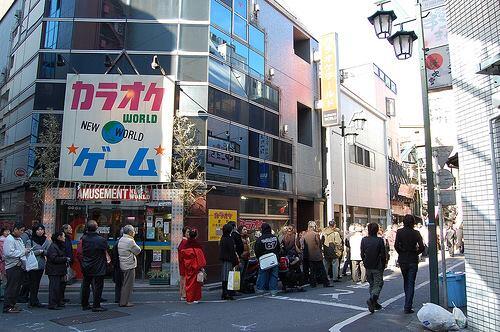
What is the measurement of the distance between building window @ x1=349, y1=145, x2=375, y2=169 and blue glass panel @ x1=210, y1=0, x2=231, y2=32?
1358 centimetres

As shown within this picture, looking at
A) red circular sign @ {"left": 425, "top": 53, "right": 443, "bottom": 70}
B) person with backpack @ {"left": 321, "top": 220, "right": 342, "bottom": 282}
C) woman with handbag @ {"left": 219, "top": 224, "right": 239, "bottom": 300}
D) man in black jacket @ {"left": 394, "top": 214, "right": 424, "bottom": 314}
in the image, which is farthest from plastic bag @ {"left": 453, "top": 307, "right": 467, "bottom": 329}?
person with backpack @ {"left": 321, "top": 220, "right": 342, "bottom": 282}

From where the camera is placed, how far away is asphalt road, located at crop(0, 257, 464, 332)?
769cm

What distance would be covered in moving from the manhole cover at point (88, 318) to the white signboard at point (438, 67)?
8.12 metres

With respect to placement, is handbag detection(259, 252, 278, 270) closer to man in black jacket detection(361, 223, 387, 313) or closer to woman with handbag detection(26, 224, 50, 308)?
man in black jacket detection(361, 223, 387, 313)

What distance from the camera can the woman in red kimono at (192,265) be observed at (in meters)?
10.4

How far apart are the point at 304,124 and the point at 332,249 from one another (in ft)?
35.7

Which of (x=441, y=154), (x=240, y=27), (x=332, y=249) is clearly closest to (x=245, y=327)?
(x=441, y=154)

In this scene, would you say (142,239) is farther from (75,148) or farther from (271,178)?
(271,178)

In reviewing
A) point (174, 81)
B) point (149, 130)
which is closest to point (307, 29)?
point (174, 81)

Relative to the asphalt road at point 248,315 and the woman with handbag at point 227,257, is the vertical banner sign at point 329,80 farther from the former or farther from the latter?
the woman with handbag at point 227,257

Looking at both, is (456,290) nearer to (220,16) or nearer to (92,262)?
(92,262)

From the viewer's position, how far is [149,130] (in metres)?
14.7

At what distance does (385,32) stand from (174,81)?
8296 millimetres

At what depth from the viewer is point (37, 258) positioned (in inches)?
405
